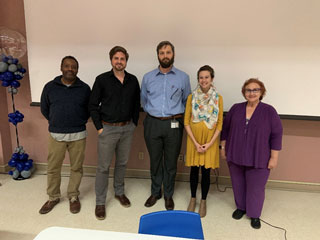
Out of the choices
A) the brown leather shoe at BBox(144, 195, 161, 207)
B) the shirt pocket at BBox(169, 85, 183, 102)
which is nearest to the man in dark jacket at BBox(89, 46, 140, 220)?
the shirt pocket at BBox(169, 85, 183, 102)

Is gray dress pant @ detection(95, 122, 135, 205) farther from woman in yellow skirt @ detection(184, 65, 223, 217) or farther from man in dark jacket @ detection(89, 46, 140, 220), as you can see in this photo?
woman in yellow skirt @ detection(184, 65, 223, 217)

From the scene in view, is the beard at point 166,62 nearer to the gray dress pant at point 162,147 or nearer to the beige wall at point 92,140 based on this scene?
the gray dress pant at point 162,147

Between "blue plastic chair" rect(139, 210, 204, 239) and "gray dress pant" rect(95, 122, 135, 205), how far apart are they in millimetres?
1175

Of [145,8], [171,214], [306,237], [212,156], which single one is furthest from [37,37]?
[306,237]

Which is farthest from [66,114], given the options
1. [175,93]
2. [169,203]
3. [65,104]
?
[169,203]

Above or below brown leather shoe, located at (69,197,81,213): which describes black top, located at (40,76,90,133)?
above

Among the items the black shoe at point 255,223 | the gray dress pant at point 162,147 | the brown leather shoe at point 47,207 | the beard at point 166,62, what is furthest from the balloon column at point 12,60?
the black shoe at point 255,223

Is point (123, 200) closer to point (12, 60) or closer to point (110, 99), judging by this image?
point (110, 99)

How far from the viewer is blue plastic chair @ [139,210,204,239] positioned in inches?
49.4

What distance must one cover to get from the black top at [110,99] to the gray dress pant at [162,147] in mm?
289

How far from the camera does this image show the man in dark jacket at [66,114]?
88.7 inches

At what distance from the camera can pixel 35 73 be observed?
295cm

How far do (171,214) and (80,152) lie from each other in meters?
1.44

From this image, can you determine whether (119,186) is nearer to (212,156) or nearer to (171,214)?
(212,156)
